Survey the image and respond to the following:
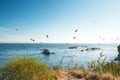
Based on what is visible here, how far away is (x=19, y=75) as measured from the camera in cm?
726

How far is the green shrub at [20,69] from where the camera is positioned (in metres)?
7.27

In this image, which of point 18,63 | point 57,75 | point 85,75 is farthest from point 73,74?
point 18,63

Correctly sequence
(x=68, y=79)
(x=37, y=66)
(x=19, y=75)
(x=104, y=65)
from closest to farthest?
(x=19, y=75)
(x=37, y=66)
(x=68, y=79)
(x=104, y=65)

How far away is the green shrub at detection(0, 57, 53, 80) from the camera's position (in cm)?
727

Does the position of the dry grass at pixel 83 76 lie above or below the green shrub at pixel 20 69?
below

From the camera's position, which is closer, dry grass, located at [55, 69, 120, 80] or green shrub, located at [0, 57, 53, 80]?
green shrub, located at [0, 57, 53, 80]

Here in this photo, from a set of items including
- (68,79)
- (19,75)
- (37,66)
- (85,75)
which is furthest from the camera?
(85,75)

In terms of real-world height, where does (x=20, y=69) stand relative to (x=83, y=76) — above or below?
above

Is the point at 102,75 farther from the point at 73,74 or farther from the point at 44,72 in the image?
the point at 44,72

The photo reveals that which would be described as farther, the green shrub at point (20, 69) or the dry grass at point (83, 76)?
the dry grass at point (83, 76)

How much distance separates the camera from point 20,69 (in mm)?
7316

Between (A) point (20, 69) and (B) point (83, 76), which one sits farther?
(B) point (83, 76)

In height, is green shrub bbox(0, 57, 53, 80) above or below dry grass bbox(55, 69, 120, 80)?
above

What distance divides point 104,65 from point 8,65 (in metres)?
5.33
